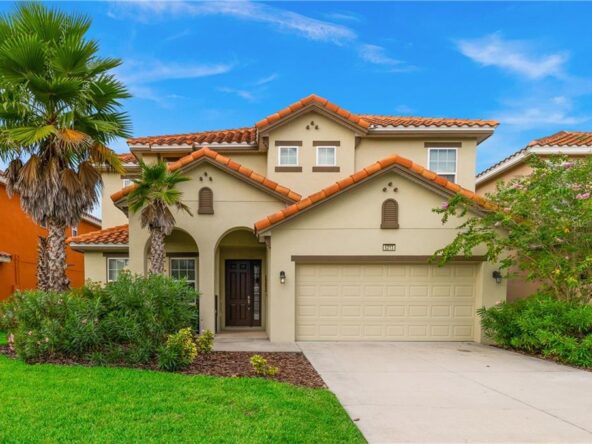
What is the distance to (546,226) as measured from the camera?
9266 millimetres

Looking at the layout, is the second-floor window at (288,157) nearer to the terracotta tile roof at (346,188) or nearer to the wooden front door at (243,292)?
the terracotta tile roof at (346,188)

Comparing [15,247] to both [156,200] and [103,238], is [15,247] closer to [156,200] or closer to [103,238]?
[103,238]

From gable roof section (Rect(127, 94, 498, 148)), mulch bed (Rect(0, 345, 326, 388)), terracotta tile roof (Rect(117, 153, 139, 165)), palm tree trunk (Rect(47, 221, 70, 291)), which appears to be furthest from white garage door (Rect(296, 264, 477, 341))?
terracotta tile roof (Rect(117, 153, 139, 165))

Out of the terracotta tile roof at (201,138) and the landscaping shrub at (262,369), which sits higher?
the terracotta tile roof at (201,138)

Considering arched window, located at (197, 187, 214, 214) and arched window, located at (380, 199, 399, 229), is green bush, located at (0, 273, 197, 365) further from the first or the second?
arched window, located at (380, 199, 399, 229)

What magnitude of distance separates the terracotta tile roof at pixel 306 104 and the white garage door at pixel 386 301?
539cm

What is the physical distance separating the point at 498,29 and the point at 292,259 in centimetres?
1110

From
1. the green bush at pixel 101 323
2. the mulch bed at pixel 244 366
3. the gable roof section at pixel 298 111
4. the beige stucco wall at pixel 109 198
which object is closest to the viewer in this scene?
the mulch bed at pixel 244 366

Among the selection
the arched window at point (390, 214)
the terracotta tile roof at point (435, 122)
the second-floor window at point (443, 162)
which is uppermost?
the terracotta tile roof at point (435, 122)

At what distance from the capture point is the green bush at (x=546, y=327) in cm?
823

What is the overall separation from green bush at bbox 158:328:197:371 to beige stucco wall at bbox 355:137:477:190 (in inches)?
359

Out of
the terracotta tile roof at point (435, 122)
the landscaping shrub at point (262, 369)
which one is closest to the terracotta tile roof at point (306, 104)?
the terracotta tile roof at point (435, 122)

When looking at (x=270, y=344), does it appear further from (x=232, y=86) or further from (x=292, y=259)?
(x=232, y=86)

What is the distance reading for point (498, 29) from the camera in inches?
499
